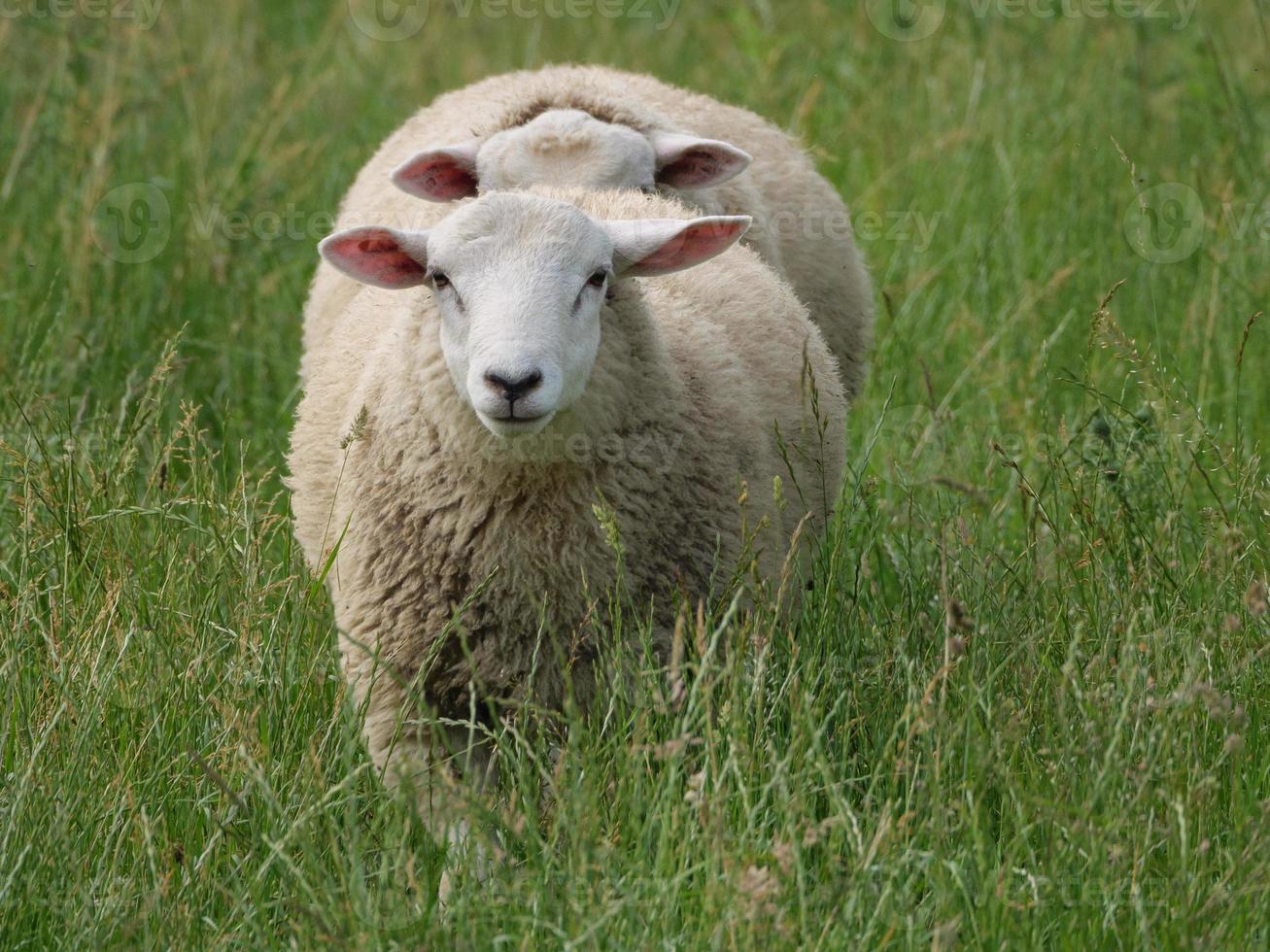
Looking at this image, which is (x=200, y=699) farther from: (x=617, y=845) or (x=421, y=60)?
(x=421, y=60)

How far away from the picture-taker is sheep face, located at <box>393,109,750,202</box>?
4.45m

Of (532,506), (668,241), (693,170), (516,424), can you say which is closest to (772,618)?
(532,506)

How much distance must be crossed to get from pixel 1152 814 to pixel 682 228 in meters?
1.41

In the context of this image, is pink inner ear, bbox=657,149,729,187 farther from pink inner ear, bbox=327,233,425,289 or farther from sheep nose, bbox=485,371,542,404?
sheep nose, bbox=485,371,542,404

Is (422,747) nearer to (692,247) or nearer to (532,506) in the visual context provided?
(532,506)

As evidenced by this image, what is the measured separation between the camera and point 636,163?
4.53 m

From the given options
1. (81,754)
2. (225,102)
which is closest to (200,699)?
(81,754)

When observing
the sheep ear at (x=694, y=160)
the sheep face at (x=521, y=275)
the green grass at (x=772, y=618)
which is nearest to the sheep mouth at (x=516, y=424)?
the sheep face at (x=521, y=275)

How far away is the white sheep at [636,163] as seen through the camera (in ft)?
14.8

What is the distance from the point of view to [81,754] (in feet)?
8.73

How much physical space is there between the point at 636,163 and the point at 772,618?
75.2 inches

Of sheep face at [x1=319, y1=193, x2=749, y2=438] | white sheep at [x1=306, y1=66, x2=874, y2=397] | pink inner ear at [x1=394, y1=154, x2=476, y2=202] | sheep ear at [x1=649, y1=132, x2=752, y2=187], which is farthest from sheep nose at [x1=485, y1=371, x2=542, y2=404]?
sheep ear at [x1=649, y1=132, x2=752, y2=187]

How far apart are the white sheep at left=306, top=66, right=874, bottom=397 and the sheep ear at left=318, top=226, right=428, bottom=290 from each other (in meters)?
0.90

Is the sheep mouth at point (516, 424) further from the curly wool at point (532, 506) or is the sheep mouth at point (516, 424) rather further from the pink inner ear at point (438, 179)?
the pink inner ear at point (438, 179)
